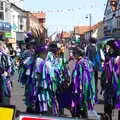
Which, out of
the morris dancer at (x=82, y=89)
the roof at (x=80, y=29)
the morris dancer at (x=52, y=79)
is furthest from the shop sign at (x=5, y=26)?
the roof at (x=80, y=29)

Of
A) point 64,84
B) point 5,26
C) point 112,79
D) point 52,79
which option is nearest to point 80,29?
point 5,26

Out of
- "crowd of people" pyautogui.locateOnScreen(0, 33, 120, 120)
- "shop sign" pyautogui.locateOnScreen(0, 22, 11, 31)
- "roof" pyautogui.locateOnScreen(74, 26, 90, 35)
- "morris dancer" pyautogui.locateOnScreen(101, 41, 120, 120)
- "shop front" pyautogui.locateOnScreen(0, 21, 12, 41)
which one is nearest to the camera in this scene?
"crowd of people" pyautogui.locateOnScreen(0, 33, 120, 120)

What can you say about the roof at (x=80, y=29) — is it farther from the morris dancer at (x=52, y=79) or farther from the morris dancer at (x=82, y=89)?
the morris dancer at (x=52, y=79)

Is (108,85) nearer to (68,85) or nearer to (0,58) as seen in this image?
(68,85)

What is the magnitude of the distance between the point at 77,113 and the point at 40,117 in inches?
158

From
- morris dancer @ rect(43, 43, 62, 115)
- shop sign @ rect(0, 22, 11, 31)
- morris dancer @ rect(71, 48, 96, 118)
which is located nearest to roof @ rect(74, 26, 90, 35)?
shop sign @ rect(0, 22, 11, 31)

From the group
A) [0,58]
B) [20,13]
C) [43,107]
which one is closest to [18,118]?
[43,107]

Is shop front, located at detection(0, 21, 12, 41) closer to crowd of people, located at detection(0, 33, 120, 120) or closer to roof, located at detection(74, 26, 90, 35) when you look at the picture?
A: crowd of people, located at detection(0, 33, 120, 120)

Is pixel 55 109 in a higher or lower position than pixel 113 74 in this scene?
lower

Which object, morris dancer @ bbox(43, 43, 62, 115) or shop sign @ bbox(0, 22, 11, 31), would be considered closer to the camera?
morris dancer @ bbox(43, 43, 62, 115)

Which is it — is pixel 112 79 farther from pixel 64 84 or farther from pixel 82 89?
pixel 64 84

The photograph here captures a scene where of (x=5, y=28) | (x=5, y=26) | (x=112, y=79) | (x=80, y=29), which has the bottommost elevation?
(x=112, y=79)

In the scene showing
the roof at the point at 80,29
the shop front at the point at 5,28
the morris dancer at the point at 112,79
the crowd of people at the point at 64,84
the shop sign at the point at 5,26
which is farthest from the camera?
the roof at the point at 80,29

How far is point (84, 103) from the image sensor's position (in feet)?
27.2
